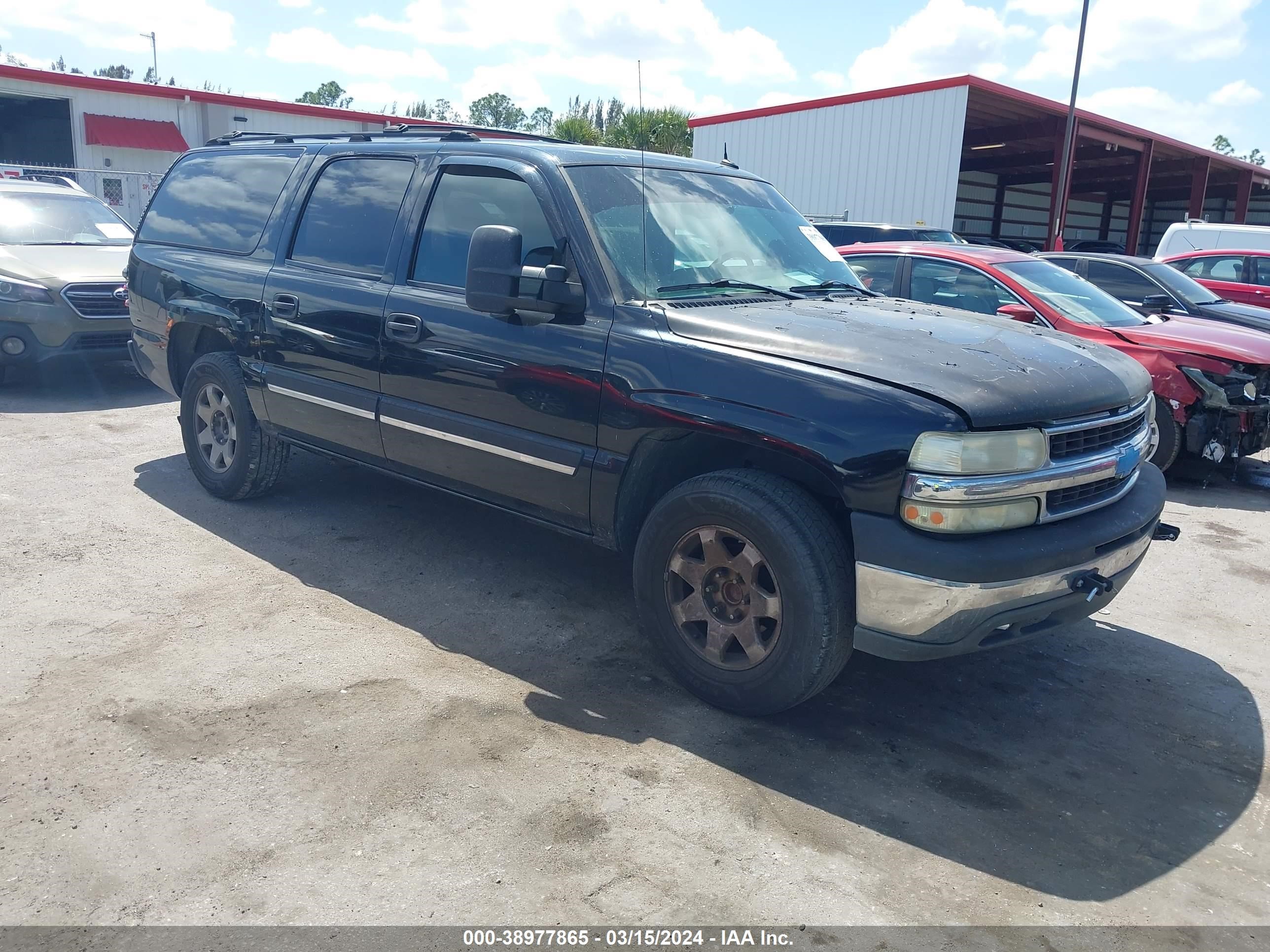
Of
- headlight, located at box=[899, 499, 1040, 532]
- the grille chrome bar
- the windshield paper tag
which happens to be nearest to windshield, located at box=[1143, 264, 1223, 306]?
the windshield paper tag

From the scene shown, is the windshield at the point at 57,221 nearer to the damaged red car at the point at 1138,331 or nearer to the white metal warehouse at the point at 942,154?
the damaged red car at the point at 1138,331

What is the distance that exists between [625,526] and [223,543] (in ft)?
8.30

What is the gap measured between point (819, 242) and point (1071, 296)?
3.79m

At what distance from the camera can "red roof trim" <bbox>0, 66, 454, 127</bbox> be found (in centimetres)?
2348

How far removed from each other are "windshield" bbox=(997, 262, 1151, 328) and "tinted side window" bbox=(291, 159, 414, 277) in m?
4.92

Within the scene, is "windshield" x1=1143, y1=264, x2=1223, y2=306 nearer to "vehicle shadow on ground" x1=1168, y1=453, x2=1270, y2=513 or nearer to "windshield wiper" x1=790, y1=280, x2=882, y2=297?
"vehicle shadow on ground" x1=1168, y1=453, x2=1270, y2=513

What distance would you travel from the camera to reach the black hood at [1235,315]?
908 centimetres

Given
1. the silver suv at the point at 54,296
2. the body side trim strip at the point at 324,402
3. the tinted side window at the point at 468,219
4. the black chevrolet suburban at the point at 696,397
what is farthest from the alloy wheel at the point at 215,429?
the silver suv at the point at 54,296

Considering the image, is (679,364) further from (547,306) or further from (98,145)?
(98,145)

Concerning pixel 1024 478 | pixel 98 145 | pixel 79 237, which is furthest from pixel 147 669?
pixel 98 145

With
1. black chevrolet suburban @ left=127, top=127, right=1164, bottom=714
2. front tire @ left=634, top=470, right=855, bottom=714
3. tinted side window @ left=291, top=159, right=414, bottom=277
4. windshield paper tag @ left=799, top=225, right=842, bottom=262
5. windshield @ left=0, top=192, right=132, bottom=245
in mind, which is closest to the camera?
black chevrolet suburban @ left=127, top=127, right=1164, bottom=714

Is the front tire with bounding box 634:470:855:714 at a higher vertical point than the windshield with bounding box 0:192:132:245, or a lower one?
lower

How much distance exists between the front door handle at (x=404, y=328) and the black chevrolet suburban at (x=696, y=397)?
0.01 meters

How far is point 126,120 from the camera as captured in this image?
25.5 meters
